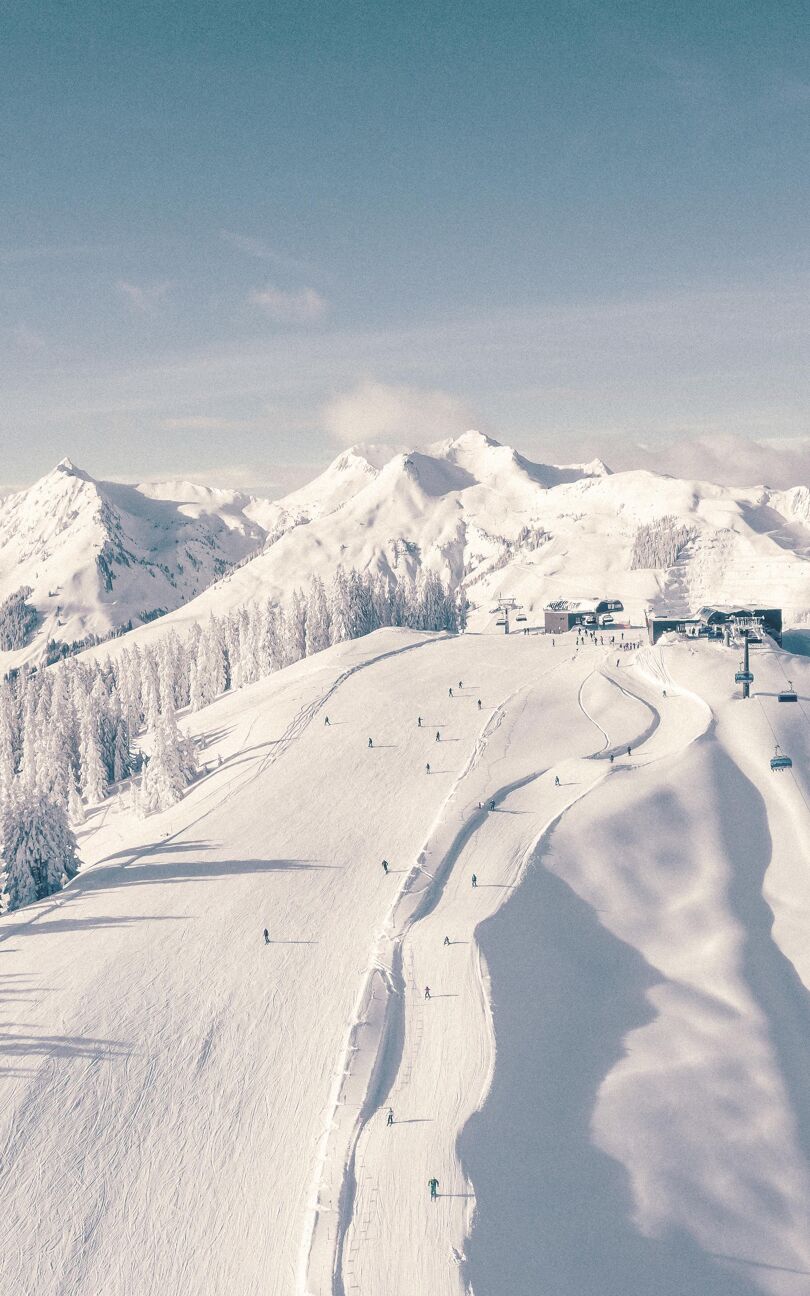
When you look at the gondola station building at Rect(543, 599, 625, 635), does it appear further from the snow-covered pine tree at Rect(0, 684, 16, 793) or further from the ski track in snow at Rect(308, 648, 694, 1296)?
the snow-covered pine tree at Rect(0, 684, 16, 793)

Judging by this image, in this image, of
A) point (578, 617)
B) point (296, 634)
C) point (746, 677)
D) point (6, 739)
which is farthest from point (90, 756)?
point (746, 677)

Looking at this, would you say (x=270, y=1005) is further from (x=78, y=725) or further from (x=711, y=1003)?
(x=78, y=725)

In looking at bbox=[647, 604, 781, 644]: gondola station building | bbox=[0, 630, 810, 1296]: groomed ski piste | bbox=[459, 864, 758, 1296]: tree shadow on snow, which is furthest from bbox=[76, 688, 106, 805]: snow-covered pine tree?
bbox=[647, 604, 781, 644]: gondola station building

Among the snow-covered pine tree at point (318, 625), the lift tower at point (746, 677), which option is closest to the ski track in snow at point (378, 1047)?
the lift tower at point (746, 677)

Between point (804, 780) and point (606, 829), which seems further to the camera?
point (804, 780)

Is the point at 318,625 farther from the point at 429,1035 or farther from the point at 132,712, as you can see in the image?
the point at 429,1035

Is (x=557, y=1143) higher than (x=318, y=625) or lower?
lower

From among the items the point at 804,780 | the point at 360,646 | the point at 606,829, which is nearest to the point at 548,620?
the point at 360,646
